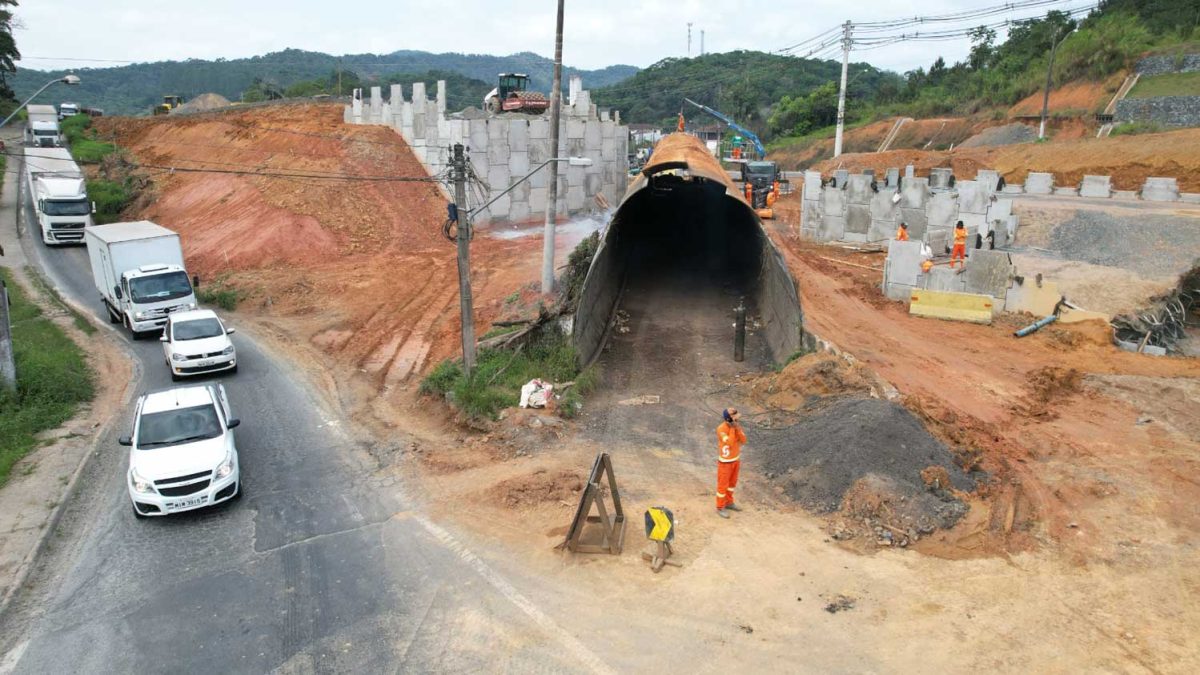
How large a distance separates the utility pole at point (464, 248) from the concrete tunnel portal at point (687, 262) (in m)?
2.20

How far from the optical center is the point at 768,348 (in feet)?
59.5

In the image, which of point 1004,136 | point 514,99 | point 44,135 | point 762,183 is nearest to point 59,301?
point 514,99

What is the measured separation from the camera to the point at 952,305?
21953 millimetres

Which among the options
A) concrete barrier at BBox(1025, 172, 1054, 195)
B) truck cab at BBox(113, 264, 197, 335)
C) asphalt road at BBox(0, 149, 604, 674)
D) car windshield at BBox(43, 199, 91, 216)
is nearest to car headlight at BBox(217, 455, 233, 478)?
asphalt road at BBox(0, 149, 604, 674)

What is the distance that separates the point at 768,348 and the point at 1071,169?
1309 inches

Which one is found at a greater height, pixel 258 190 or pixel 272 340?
pixel 258 190

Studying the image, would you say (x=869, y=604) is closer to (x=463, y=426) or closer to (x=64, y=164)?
(x=463, y=426)

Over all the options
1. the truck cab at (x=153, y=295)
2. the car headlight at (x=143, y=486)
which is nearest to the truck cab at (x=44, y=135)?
the truck cab at (x=153, y=295)

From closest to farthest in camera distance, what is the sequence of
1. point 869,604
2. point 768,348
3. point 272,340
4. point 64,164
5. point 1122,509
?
point 869,604 < point 1122,509 < point 768,348 < point 272,340 < point 64,164

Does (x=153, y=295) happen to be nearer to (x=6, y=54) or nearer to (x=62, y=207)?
(x=62, y=207)

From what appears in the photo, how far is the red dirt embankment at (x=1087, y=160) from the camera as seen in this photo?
38.1m

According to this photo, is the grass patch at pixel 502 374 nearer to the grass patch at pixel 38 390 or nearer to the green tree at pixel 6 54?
the grass patch at pixel 38 390

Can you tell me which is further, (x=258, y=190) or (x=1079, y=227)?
(x=258, y=190)

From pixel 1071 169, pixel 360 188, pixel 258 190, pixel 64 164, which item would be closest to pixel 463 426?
pixel 360 188
